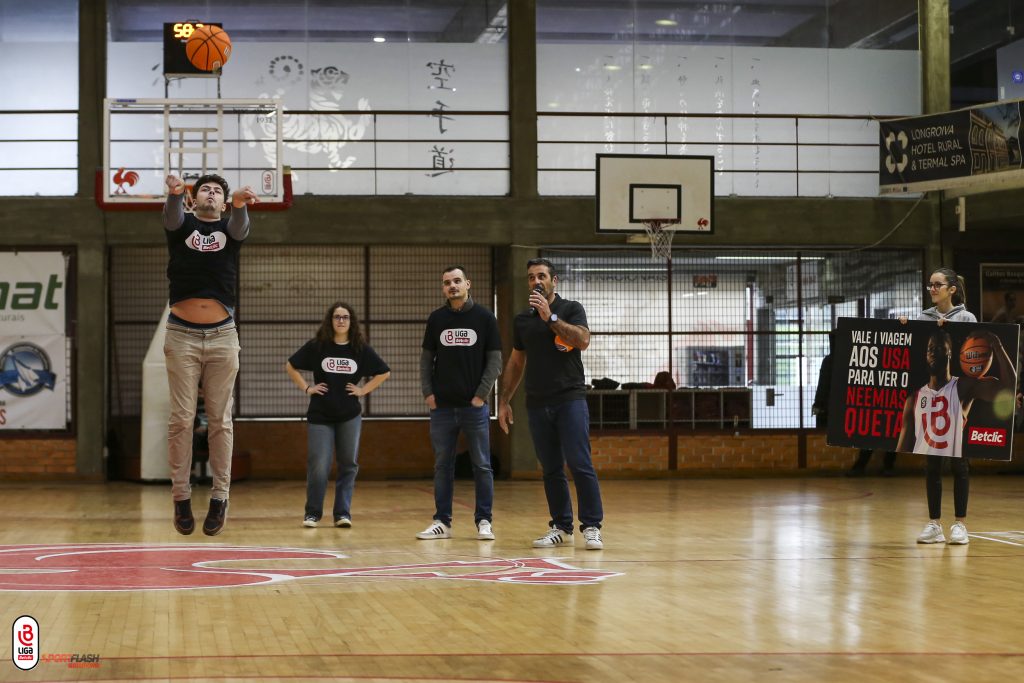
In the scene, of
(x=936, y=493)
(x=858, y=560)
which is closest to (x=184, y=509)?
(x=858, y=560)

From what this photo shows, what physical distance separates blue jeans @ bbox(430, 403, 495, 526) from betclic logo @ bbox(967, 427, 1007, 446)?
372cm

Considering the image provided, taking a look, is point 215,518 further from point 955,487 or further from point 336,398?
point 955,487

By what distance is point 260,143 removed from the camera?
17562mm

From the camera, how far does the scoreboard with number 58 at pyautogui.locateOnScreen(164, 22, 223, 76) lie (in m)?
14.2

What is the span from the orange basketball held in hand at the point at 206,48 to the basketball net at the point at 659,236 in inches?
238

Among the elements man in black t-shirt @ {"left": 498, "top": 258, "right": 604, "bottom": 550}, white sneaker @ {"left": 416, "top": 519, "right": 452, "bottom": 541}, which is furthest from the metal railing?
man in black t-shirt @ {"left": 498, "top": 258, "right": 604, "bottom": 550}

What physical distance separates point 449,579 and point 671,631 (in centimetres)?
208

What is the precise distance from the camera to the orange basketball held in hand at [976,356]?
31.1 feet

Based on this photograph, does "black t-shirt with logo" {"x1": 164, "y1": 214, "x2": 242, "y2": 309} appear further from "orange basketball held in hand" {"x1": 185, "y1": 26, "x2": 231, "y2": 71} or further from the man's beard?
"orange basketball held in hand" {"x1": 185, "y1": 26, "x2": 231, "y2": 71}

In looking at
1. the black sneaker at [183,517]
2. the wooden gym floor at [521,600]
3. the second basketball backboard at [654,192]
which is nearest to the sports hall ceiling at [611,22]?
the second basketball backboard at [654,192]

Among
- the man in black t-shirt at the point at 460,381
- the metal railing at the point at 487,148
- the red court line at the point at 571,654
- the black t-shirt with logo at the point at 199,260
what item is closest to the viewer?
the red court line at the point at 571,654

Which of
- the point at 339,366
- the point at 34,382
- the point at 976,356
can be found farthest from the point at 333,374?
the point at 34,382

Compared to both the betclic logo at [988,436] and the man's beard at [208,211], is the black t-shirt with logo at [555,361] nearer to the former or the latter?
the man's beard at [208,211]

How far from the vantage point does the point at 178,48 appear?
1428cm
